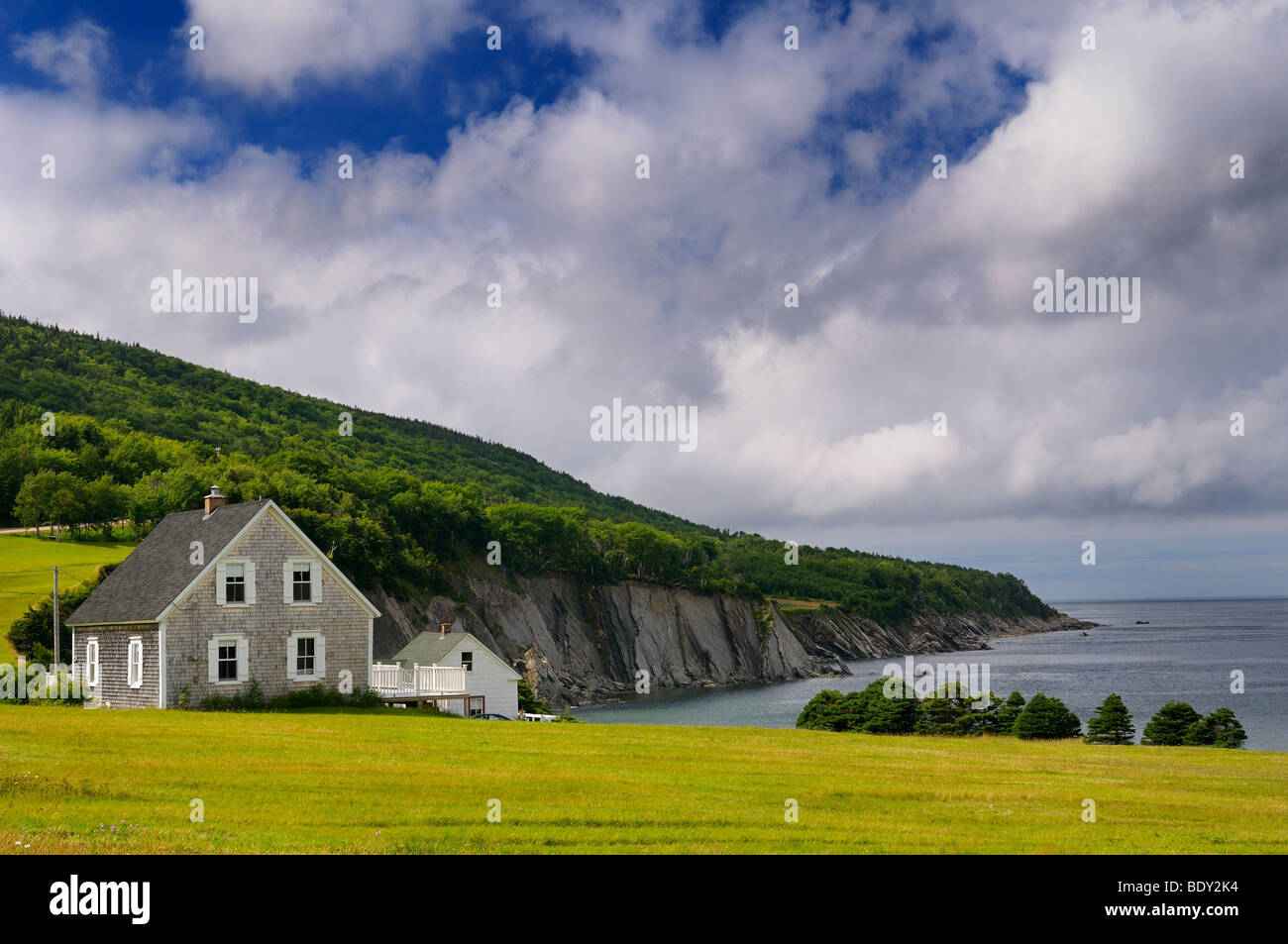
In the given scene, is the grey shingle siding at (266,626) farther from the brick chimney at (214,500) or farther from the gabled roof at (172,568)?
the brick chimney at (214,500)

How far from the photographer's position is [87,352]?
582ft

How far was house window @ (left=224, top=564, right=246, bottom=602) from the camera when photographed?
37406 millimetres

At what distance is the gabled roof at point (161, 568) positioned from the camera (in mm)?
37250

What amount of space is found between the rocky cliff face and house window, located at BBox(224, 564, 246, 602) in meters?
67.4

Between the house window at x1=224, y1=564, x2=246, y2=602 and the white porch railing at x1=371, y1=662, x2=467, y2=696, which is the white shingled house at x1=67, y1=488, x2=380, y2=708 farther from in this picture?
the white porch railing at x1=371, y1=662, x2=467, y2=696

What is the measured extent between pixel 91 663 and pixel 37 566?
40.9 m

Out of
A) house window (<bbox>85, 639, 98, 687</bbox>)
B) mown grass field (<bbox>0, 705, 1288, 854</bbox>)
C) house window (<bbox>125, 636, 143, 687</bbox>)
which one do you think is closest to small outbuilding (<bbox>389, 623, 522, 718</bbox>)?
house window (<bbox>85, 639, 98, 687</bbox>)

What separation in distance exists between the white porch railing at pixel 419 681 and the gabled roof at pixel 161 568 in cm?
846

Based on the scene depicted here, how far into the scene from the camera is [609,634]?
152 meters

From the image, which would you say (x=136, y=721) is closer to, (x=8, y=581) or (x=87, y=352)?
(x=8, y=581)

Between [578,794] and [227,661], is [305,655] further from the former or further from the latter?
[578,794]

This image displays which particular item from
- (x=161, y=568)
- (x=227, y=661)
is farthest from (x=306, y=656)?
(x=161, y=568)
